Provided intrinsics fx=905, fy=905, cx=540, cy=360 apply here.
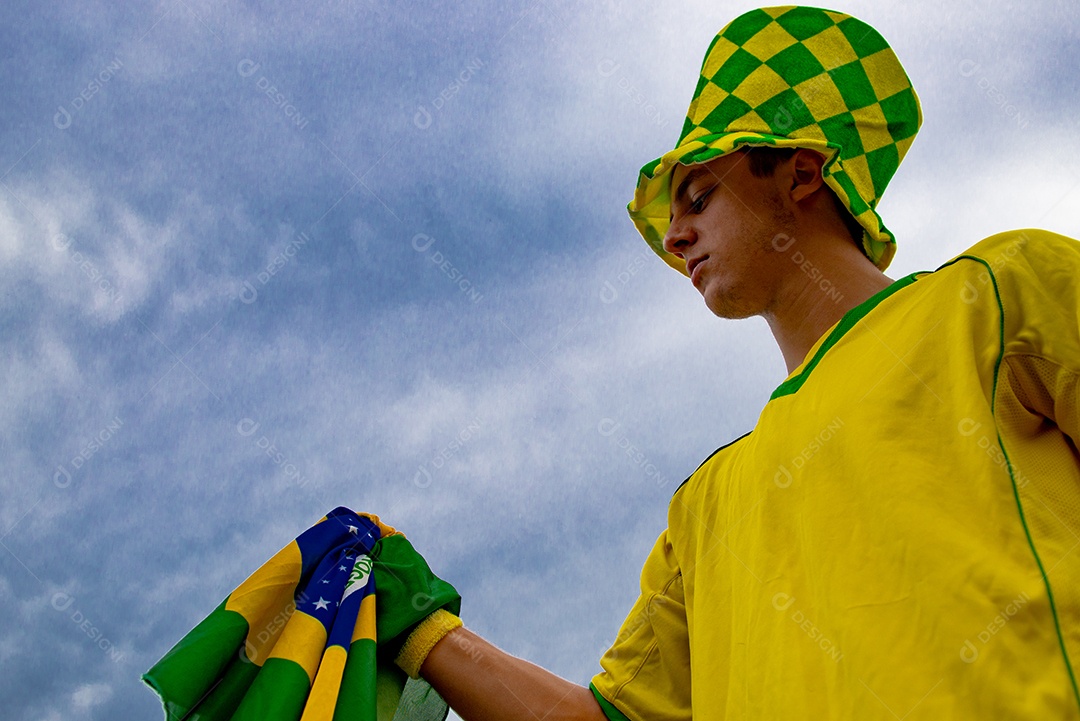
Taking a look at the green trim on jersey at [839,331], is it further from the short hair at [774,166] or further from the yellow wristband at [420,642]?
the yellow wristband at [420,642]

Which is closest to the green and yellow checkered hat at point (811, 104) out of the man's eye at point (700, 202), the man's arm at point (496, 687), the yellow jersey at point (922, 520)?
the man's eye at point (700, 202)

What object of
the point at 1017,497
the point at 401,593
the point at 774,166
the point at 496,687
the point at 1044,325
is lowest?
the point at 1017,497

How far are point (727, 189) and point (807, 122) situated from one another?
0.93ft

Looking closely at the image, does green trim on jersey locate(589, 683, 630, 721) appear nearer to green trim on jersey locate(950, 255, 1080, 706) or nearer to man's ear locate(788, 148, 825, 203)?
green trim on jersey locate(950, 255, 1080, 706)

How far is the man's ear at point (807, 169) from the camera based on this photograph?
233 cm

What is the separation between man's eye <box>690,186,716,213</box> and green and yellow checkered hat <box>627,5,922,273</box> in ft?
0.35

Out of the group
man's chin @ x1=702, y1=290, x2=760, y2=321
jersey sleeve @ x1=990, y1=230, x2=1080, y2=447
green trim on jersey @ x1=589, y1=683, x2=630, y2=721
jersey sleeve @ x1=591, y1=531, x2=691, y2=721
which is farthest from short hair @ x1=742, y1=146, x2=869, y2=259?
green trim on jersey @ x1=589, y1=683, x2=630, y2=721

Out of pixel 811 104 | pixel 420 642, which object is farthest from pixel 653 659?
pixel 811 104

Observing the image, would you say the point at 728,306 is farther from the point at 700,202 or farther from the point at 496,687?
the point at 496,687

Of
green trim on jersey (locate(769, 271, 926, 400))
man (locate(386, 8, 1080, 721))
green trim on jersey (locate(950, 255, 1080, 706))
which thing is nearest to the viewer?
green trim on jersey (locate(950, 255, 1080, 706))

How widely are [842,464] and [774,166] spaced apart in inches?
→ 39.5

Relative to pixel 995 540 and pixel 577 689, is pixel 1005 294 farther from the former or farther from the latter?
pixel 577 689

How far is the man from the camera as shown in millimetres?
1323

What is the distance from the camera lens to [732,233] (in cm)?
227
